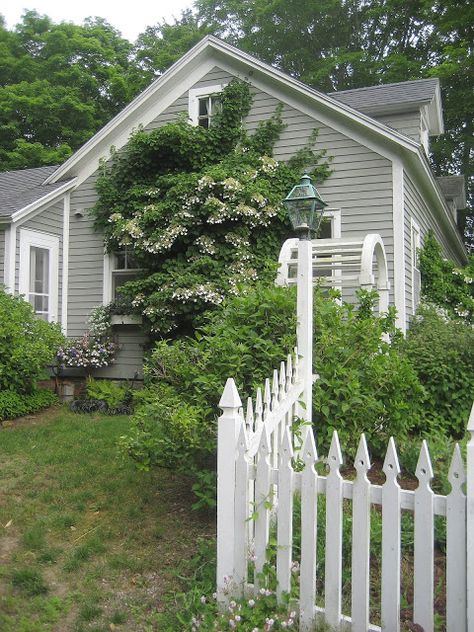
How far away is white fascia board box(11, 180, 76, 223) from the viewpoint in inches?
392

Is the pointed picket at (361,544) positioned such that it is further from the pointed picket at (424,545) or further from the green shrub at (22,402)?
the green shrub at (22,402)

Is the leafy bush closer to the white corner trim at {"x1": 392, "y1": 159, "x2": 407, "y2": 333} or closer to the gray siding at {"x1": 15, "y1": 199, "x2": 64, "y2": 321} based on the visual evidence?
the white corner trim at {"x1": 392, "y1": 159, "x2": 407, "y2": 333}

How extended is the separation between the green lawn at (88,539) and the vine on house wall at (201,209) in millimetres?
3664

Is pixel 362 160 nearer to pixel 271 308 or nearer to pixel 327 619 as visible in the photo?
pixel 271 308

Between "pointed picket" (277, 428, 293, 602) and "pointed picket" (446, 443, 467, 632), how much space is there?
756mm

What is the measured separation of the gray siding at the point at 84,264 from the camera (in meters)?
11.2

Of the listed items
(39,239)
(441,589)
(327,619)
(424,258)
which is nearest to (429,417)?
(441,589)

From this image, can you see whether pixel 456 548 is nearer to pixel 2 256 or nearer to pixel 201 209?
pixel 201 209

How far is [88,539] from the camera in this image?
4.16 m

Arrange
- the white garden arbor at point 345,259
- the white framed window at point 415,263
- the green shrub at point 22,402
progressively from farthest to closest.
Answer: the white framed window at point 415,263
the green shrub at point 22,402
the white garden arbor at point 345,259

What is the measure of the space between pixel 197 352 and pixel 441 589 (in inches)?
94.1

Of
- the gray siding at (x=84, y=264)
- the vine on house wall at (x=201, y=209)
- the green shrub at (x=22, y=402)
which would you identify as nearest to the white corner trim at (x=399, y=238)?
the vine on house wall at (x=201, y=209)

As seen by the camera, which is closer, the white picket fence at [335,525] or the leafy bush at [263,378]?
the white picket fence at [335,525]

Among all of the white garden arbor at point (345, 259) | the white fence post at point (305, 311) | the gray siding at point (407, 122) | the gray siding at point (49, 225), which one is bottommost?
the white fence post at point (305, 311)
